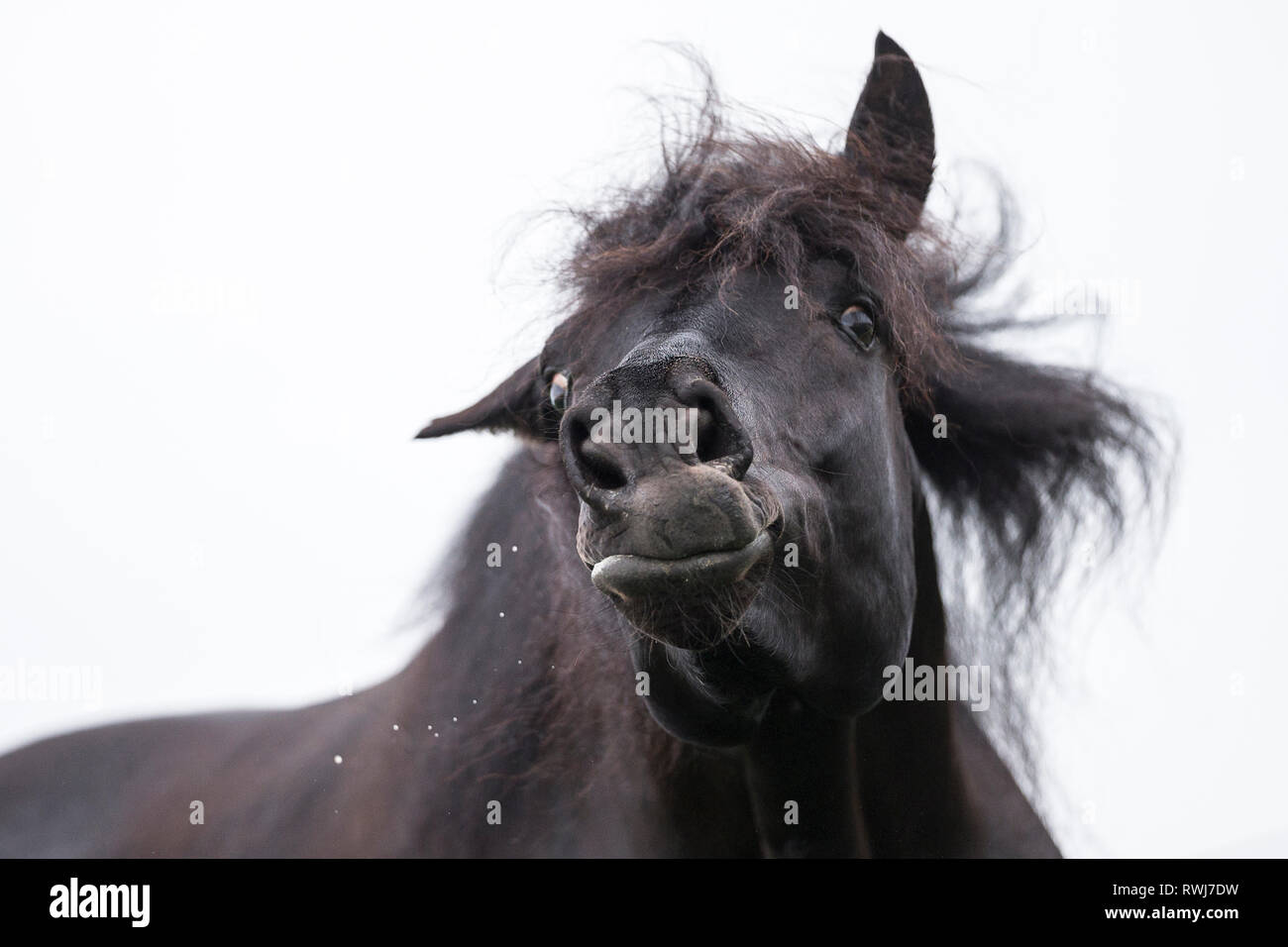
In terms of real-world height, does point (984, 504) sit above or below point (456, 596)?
above

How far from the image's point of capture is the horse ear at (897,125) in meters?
3.04

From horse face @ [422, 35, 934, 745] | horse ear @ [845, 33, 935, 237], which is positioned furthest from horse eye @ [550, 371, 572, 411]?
horse ear @ [845, 33, 935, 237]

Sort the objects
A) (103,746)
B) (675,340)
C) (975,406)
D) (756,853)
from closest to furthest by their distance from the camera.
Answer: (675,340)
(756,853)
(975,406)
(103,746)

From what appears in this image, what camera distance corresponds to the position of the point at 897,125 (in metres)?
3.10

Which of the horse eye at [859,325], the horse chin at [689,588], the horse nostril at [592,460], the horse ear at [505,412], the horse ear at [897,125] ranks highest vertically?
the horse ear at [897,125]

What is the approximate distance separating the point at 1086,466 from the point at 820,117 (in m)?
1.40

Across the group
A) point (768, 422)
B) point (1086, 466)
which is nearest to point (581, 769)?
point (768, 422)

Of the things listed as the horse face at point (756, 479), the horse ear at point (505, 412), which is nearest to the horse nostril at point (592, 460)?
the horse face at point (756, 479)

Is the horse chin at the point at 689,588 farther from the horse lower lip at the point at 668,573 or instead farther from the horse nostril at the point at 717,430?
the horse nostril at the point at 717,430

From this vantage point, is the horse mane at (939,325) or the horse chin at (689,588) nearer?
the horse chin at (689,588)

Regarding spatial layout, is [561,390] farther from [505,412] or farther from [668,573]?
[668,573]

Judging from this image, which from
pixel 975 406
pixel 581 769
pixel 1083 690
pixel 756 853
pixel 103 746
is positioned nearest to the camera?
pixel 756 853

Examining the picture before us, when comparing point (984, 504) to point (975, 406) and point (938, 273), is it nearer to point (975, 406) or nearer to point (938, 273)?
point (975, 406)

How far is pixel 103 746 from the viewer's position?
4.48 metres
